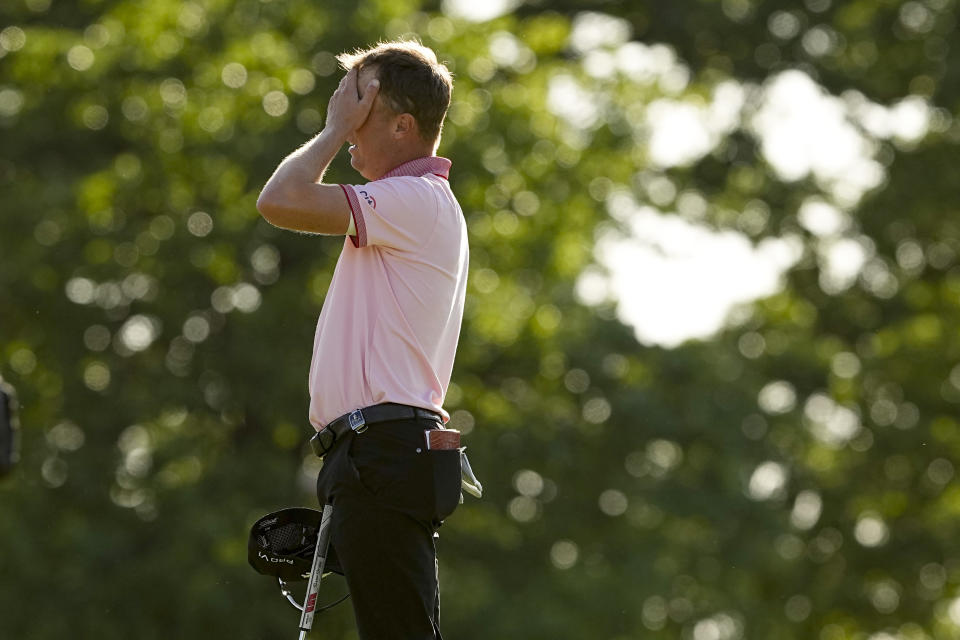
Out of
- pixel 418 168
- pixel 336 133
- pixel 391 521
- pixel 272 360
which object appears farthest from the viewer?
pixel 272 360

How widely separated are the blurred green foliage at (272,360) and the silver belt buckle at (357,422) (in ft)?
35.0

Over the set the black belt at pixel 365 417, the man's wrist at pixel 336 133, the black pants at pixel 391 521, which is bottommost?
the black pants at pixel 391 521

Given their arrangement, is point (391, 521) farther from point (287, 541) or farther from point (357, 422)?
point (287, 541)

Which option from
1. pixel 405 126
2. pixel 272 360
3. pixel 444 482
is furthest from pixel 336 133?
pixel 272 360

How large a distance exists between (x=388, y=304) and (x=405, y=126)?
487mm

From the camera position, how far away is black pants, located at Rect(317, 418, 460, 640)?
4.66m

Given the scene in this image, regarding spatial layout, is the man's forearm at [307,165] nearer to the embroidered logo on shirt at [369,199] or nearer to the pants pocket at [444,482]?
the embroidered logo on shirt at [369,199]

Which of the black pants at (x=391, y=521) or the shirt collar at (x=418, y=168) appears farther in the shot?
the shirt collar at (x=418, y=168)

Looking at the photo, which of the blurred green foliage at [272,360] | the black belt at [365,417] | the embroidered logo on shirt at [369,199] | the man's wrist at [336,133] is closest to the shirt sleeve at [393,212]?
the embroidered logo on shirt at [369,199]

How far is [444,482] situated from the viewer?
473cm

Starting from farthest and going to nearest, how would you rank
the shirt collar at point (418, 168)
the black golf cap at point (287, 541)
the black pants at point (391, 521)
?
the black golf cap at point (287, 541) < the shirt collar at point (418, 168) < the black pants at point (391, 521)

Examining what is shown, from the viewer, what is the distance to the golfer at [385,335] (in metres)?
4.67

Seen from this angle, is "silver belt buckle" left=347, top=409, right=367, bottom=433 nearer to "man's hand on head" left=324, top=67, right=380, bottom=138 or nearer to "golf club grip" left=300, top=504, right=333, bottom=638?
"golf club grip" left=300, top=504, right=333, bottom=638

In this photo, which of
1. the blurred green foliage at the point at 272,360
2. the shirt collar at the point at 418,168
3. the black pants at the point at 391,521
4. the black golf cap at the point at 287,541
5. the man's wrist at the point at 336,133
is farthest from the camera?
the blurred green foliage at the point at 272,360
